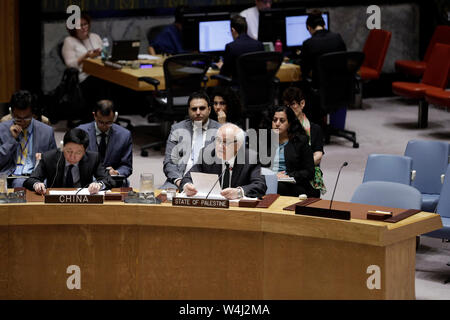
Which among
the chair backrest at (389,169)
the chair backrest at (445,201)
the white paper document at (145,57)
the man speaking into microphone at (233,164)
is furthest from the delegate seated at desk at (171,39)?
the chair backrest at (445,201)

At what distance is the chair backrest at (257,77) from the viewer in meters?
9.23

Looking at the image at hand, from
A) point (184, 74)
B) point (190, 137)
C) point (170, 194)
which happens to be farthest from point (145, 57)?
point (170, 194)

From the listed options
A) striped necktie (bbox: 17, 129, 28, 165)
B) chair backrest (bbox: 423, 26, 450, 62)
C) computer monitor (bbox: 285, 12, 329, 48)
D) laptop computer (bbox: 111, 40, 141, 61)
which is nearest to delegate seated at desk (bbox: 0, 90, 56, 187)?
striped necktie (bbox: 17, 129, 28, 165)

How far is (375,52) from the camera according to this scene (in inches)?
457

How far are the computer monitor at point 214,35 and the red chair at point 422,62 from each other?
289 cm

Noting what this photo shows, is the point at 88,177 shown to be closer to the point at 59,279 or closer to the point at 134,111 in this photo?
the point at 59,279

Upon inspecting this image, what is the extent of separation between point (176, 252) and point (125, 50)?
530 centimetres

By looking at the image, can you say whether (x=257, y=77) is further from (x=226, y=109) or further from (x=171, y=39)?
(x=226, y=109)

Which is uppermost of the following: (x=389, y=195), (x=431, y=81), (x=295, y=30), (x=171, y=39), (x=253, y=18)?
(x=253, y=18)

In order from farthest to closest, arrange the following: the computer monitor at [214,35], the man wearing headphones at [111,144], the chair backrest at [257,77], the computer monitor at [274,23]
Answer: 1. the computer monitor at [274,23]
2. the computer monitor at [214,35]
3. the chair backrest at [257,77]
4. the man wearing headphones at [111,144]

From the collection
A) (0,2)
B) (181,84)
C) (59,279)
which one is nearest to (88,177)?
(59,279)

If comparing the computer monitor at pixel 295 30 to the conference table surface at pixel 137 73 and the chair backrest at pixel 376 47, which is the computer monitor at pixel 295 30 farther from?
the chair backrest at pixel 376 47

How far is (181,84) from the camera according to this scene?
9.07 m

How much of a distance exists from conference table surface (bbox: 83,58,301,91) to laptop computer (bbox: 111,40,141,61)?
0.16 meters
